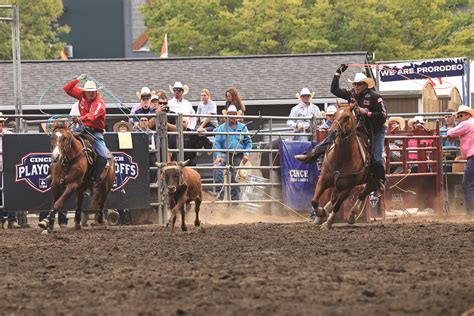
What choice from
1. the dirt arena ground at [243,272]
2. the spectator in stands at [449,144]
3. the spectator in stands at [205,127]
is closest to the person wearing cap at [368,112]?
the dirt arena ground at [243,272]

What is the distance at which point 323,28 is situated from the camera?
134 ft

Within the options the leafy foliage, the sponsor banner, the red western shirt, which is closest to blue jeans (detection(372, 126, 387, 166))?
the red western shirt

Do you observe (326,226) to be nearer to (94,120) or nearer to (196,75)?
(94,120)

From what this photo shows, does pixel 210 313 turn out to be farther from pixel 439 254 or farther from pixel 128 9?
pixel 128 9

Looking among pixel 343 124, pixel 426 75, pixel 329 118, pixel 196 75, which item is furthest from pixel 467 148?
pixel 196 75

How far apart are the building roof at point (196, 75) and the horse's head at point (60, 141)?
12.5 metres

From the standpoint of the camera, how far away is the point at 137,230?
15102mm

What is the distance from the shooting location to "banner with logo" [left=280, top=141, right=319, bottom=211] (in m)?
18.6

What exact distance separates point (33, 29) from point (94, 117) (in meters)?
28.3

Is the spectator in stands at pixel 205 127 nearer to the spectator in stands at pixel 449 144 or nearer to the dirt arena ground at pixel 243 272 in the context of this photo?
the dirt arena ground at pixel 243 272

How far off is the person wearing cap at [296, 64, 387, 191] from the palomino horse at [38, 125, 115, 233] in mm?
2810

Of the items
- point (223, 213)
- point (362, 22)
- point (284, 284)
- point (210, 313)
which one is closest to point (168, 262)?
point (284, 284)

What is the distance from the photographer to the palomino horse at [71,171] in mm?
14625

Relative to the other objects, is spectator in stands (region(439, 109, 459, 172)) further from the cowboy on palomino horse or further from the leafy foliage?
the leafy foliage
